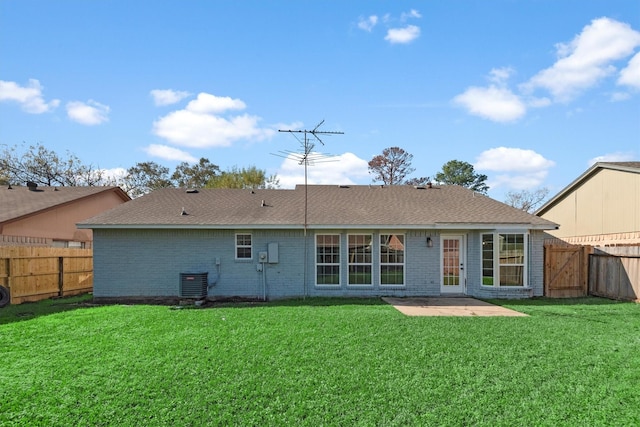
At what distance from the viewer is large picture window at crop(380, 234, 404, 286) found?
12672 millimetres

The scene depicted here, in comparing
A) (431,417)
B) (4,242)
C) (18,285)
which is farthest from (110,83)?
(431,417)

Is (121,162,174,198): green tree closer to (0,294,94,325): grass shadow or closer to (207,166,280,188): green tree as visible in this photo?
(207,166,280,188): green tree

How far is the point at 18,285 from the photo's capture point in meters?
11.9

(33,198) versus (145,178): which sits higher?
(145,178)

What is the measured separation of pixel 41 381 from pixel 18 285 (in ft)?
28.4

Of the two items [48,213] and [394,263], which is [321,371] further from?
[48,213]

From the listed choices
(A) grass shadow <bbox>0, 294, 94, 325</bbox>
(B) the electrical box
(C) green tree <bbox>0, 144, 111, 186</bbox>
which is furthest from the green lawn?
(C) green tree <bbox>0, 144, 111, 186</bbox>

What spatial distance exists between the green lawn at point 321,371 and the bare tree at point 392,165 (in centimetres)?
3124

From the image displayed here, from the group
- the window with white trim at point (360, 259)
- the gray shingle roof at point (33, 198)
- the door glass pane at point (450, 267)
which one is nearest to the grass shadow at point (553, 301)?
the door glass pane at point (450, 267)

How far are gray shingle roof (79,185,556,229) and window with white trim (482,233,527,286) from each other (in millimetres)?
509

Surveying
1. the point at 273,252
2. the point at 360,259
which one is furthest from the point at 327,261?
the point at 273,252

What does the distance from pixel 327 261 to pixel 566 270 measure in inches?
318

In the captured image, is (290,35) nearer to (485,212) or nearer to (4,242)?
(485,212)

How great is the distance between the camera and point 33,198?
60.1 feet
